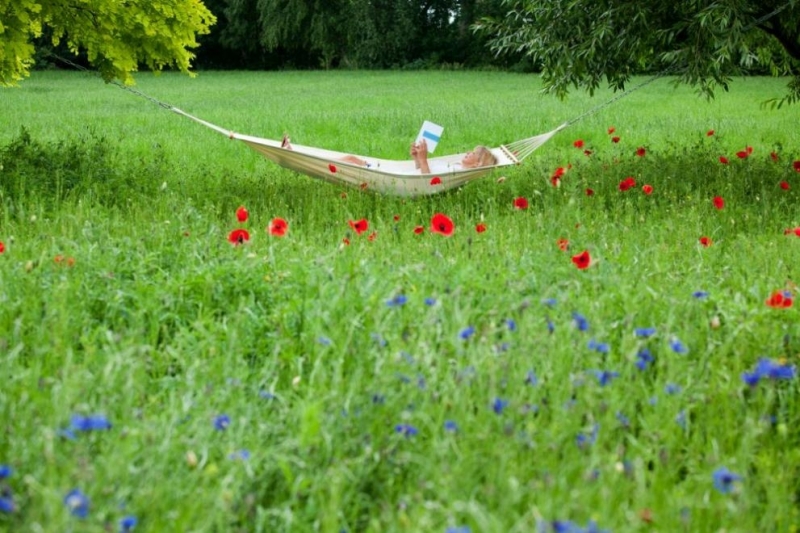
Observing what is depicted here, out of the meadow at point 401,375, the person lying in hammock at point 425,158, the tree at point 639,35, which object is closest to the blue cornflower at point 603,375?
the meadow at point 401,375

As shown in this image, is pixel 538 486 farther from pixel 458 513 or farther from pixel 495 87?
pixel 495 87

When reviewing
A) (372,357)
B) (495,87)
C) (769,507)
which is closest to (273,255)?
(372,357)

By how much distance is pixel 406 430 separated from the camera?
2246 millimetres

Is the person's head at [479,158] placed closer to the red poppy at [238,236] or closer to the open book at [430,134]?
the open book at [430,134]

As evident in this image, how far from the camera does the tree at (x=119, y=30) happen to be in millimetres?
6465

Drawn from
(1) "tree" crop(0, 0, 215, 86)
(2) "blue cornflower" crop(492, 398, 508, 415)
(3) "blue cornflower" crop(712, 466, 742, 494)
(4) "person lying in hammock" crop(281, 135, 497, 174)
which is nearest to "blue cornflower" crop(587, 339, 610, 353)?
(2) "blue cornflower" crop(492, 398, 508, 415)

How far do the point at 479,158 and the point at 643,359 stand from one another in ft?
13.8

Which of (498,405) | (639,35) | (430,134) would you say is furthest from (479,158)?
(498,405)

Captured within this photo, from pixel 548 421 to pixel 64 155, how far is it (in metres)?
5.49

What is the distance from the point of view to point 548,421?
2.52m

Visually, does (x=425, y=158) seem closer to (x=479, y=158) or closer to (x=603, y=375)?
(x=479, y=158)

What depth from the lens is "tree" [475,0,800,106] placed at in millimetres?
5883

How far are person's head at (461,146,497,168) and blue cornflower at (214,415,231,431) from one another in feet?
15.2

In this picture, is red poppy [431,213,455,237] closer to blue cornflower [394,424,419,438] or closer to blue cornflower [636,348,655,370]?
blue cornflower [636,348,655,370]
